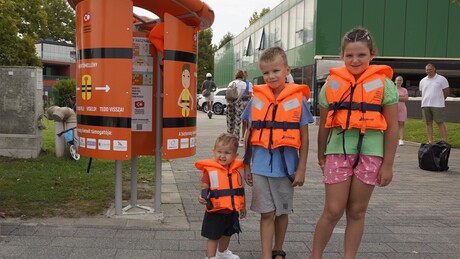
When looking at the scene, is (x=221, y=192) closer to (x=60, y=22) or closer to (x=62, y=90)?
(x=62, y=90)

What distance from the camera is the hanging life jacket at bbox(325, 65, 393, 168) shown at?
3221 mm

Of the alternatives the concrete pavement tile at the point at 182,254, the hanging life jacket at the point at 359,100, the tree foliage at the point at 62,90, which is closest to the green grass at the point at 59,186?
the concrete pavement tile at the point at 182,254

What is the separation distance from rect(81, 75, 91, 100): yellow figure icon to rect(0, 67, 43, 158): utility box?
447 cm

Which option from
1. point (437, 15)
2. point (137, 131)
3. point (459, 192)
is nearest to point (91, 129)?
point (137, 131)

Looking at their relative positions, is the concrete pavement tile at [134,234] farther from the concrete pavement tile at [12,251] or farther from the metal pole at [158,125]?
the concrete pavement tile at [12,251]

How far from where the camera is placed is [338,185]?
11.0ft

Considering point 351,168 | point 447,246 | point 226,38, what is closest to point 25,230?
point 351,168

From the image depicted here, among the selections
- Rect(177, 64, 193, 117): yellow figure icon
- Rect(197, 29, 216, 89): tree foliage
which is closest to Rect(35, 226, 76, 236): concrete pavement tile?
Rect(177, 64, 193, 117): yellow figure icon

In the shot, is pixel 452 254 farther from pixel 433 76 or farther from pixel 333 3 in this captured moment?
pixel 333 3

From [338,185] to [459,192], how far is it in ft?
13.7

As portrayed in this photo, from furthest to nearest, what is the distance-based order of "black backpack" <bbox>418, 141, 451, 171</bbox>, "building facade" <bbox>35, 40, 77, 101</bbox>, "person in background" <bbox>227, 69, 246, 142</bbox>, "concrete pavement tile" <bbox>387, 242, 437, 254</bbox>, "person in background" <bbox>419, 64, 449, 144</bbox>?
"building facade" <bbox>35, 40, 77, 101</bbox> → "person in background" <bbox>227, 69, 246, 142</bbox> → "person in background" <bbox>419, 64, 449, 144</bbox> → "black backpack" <bbox>418, 141, 451, 171</bbox> → "concrete pavement tile" <bbox>387, 242, 437, 254</bbox>

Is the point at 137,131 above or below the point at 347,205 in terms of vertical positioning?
above

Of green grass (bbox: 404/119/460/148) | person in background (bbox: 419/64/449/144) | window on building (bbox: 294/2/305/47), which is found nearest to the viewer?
person in background (bbox: 419/64/449/144)

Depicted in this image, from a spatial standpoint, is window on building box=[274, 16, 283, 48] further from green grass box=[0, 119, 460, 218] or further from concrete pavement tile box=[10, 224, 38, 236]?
concrete pavement tile box=[10, 224, 38, 236]
